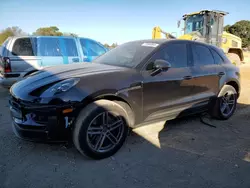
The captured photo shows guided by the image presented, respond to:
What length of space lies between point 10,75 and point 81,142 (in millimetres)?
3831

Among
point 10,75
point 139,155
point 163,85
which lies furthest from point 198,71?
point 10,75

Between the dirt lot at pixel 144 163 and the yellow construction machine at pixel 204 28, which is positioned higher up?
the yellow construction machine at pixel 204 28

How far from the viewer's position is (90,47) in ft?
21.9

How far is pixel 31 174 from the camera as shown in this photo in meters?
2.53

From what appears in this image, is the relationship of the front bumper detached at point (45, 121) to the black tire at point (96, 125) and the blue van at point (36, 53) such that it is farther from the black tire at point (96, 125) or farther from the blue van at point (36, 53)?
the blue van at point (36, 53)

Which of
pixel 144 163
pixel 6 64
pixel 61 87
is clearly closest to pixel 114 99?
pixel 61 87

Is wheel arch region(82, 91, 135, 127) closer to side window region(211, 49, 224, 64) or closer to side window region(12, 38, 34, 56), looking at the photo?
side window region(211, 49, 224, 64)

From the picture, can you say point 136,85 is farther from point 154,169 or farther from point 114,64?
point 154,169

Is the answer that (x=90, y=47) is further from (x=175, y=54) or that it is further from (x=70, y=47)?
(x=175, y=54)

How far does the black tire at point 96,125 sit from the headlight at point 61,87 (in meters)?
0.35

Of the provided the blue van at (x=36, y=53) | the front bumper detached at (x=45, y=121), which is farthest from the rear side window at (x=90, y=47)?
the front bumper detached at (x=45, y=121)

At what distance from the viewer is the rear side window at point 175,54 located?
11.4 ft

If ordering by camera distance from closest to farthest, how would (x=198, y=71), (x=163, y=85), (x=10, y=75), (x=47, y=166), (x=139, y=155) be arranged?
(x=47, y=166) → (x=139, y=155) → (x=163, y=85) → (x=198, y=71) → (x=10, y=75)

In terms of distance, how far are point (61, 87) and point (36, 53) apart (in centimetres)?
375
